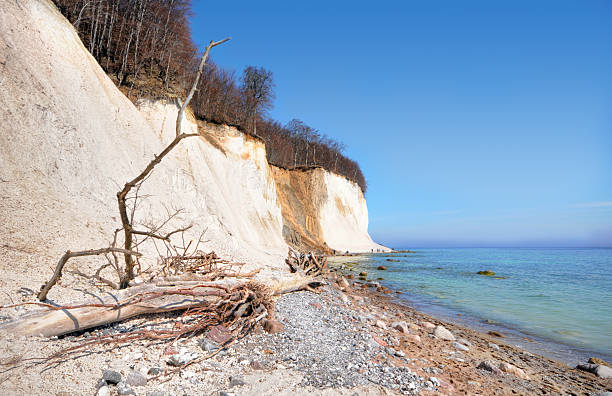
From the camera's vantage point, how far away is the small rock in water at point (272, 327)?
16.3ft

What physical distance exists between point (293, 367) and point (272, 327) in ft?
3.87

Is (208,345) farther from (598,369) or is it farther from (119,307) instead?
(598,369)

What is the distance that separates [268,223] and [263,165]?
519 centimetres

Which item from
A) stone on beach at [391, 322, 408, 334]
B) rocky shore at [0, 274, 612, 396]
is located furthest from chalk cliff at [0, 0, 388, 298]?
stone on beach at [391, 322, 408, 334]

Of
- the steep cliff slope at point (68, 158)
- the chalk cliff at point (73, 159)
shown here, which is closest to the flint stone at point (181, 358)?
the steep cliff slope at point (68, 158)

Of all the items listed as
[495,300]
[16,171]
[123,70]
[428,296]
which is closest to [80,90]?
[16,171]

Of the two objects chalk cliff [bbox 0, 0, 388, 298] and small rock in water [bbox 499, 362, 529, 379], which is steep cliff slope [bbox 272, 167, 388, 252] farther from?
small rock in water [bbox 499, 362, 529, 379]

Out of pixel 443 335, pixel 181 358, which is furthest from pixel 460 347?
pixel 181 358

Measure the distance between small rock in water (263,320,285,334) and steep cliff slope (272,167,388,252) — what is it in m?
24.6

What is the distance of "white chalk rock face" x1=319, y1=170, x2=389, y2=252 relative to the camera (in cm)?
4209

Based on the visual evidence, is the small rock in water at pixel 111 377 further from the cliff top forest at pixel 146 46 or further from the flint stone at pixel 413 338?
the cliff top forest at pixel 146 46

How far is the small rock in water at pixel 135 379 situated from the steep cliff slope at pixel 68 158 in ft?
10.0

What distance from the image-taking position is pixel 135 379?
3180 mm

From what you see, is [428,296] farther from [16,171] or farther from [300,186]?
[300,186]
